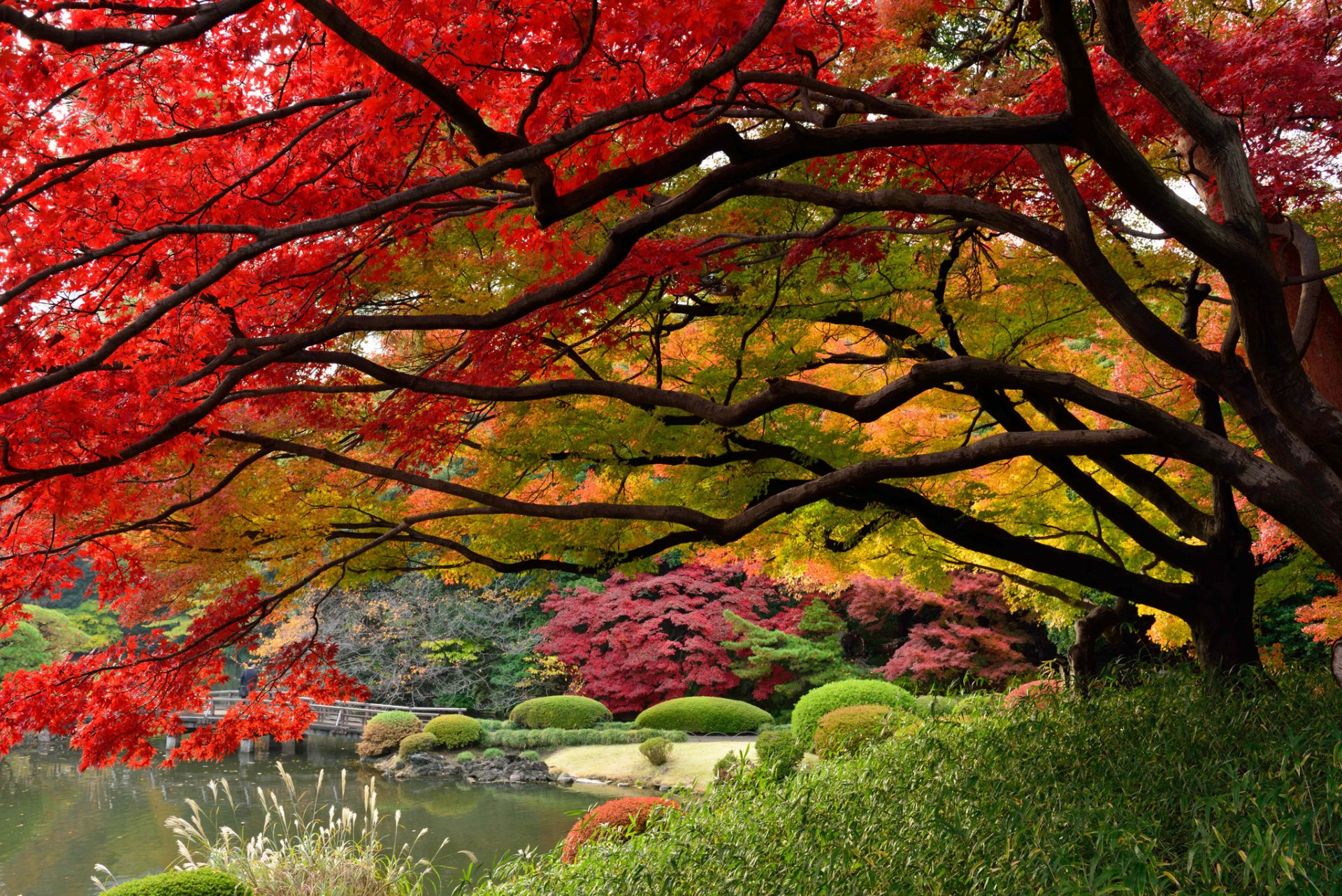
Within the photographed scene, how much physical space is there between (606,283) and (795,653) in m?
12.9

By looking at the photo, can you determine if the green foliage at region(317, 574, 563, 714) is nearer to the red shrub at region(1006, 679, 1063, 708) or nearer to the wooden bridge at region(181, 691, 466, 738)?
the wooden bridge at region(181, 691, 466, 738)

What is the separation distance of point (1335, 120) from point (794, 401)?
3.09 metres

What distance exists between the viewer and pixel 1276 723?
4.31m

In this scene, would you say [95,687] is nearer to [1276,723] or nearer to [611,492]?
A: [611,492]

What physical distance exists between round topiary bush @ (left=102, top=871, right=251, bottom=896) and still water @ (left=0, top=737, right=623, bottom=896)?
2.71 metres

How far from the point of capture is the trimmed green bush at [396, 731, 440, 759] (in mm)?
16484

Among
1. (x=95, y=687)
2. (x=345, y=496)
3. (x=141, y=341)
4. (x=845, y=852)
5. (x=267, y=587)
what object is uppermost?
(x=141, y=341)

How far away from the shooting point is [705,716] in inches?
645

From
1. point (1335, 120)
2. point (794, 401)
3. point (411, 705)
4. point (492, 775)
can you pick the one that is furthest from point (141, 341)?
point (411, 705)

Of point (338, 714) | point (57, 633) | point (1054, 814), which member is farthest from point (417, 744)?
point (1054, 814)

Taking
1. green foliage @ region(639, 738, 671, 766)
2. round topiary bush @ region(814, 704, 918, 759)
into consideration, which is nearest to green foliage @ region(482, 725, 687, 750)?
green foliage @ region(639, 738, 671, 766)

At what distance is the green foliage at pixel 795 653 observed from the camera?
17266mm

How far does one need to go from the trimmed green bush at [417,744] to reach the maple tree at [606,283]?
10007mm

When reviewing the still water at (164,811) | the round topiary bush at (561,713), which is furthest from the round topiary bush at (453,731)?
the still water at (164,811)
